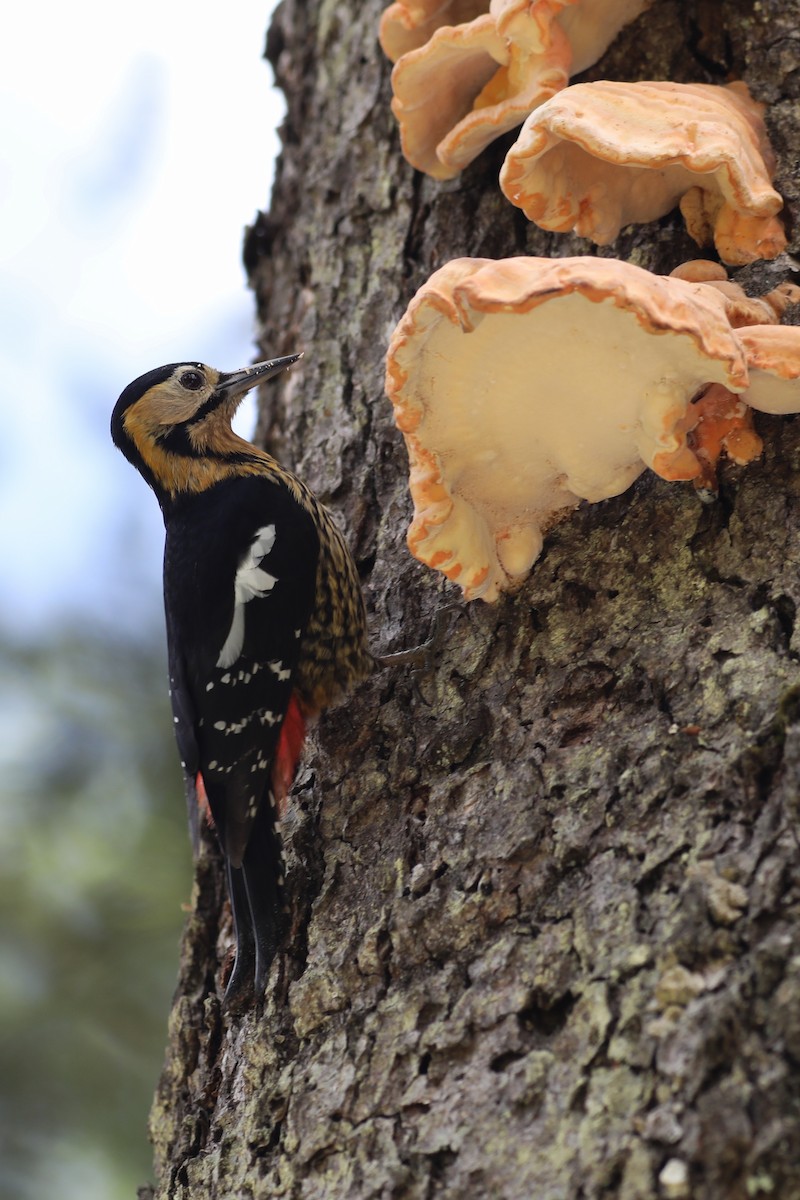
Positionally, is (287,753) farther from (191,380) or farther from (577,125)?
(577,125)

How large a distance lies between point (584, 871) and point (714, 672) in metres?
0.41

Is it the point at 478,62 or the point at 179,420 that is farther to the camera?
the point at 179,420

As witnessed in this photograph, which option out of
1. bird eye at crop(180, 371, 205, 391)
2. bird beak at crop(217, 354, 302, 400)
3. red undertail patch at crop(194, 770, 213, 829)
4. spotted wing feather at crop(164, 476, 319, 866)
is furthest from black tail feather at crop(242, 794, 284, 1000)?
bird eye at crop(180, 371, 205, 391)

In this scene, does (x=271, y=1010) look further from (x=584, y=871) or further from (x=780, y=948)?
(x=780, y=948)

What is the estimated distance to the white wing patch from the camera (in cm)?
315

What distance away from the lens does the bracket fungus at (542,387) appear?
1.86 metres

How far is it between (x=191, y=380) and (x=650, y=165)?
2.00m

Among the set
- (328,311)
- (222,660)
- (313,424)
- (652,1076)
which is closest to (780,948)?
(652,1076)

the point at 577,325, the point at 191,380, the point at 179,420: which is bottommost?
the point at 577,325

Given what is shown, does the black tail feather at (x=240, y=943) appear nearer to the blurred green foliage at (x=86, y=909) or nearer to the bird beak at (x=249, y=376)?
the bird beak at (x=249, y=376)

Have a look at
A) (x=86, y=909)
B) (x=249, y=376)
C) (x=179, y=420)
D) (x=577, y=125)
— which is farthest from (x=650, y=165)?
(x=86, y=909)

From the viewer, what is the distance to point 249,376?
147 inches

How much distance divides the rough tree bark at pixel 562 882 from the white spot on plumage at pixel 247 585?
360mm

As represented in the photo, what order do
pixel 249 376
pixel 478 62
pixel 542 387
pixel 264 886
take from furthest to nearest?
1. pixel 249 376
2. pixel 478 62
3. pixel 264 886
4. pixel 542 387
